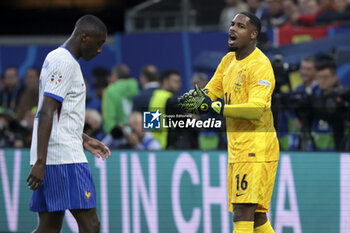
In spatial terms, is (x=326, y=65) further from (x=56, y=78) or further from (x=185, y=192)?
(x=56, y=78)

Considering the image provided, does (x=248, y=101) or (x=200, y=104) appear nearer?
(x=248, y=101)

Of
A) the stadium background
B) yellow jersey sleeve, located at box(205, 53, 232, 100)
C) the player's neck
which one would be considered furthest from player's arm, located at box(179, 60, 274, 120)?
the stadium background

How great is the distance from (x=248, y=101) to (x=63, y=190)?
1.47 metres

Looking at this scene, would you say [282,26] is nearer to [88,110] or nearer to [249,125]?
[88,110]

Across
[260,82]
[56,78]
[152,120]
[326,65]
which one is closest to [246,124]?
[260,82]

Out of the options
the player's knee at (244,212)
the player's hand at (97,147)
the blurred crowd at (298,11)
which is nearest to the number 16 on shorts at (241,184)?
the player's knee at (244,212)

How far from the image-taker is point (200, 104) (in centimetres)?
541

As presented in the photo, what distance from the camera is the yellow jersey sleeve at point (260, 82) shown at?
5.21 metres

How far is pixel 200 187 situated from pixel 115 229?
101 centimetres

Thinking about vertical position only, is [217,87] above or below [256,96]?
above

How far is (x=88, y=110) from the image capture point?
9133mm

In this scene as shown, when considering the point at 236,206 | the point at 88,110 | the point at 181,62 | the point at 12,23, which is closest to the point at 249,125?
the point at 236,206

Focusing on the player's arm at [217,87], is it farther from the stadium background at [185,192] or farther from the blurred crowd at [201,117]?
the stadium background at [185,192]

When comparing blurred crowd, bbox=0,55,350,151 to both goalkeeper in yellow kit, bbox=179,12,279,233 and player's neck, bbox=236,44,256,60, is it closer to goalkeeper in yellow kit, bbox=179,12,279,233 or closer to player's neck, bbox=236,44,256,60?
goalkeeper in yellow kit, bbox=179,12,279,233
